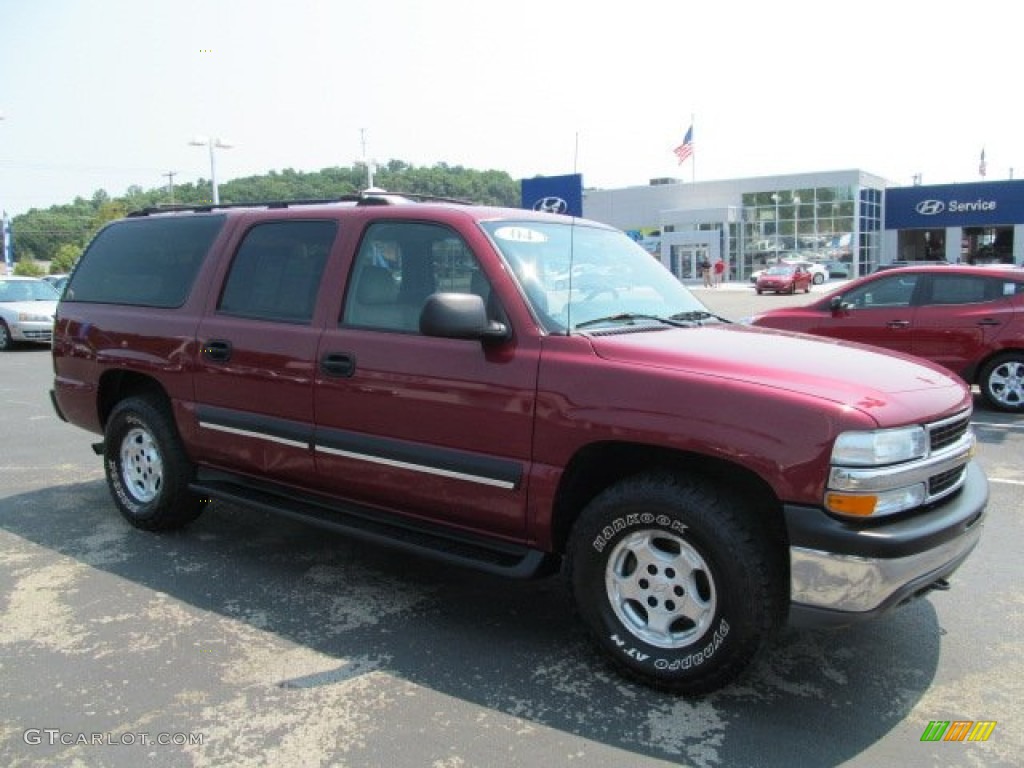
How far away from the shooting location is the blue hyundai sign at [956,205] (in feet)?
139

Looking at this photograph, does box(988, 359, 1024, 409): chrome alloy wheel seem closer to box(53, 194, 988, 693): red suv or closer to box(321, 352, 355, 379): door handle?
box(53, 194, 988, 693): red suv

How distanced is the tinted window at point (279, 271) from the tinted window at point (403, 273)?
273mm

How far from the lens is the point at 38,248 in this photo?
9831 centimetres

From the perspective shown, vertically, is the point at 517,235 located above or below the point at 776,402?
above

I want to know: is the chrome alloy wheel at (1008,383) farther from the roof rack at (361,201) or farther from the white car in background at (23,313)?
the white car in background at (23,313)

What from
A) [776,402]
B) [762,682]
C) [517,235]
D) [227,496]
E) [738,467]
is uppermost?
[517,235]

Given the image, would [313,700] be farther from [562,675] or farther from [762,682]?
[762,682]

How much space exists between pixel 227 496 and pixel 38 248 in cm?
10945

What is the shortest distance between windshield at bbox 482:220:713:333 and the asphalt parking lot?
145 cm

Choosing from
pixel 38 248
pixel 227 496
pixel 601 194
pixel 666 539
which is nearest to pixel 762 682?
pixel 666 539

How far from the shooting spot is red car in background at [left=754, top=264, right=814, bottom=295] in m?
37.6

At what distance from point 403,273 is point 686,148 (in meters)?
43.8

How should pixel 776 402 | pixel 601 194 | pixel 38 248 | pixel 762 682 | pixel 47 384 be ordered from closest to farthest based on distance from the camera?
pixel 776 402, pixel 762 682, pixel 47 384, pixel 601 194, pixel 38 248

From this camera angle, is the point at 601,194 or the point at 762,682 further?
the point at 601,194
